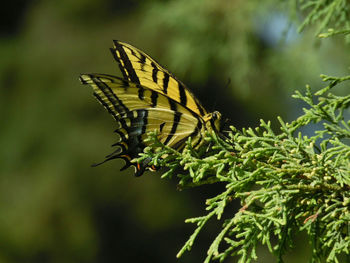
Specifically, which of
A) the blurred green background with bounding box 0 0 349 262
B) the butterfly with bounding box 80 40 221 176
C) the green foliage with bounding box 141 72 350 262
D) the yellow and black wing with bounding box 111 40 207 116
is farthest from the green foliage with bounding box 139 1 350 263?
the blurred green background with bounding box 0 0 349 262

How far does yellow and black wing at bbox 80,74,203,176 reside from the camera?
8.24ft

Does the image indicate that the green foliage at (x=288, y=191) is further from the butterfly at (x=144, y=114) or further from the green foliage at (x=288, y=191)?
the butterfly at (x=144, y=114)

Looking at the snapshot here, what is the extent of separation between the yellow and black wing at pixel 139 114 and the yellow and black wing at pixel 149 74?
16cm

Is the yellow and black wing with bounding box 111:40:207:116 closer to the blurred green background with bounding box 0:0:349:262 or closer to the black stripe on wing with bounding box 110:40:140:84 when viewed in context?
the black stripe on wing with bounding box 110:40:140:84

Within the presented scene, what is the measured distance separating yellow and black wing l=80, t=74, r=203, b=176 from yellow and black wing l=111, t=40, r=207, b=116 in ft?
0.54

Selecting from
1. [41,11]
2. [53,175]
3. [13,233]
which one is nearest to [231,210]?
[53,175]

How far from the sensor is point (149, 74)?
2734mm

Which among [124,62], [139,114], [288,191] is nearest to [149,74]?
[124,62]

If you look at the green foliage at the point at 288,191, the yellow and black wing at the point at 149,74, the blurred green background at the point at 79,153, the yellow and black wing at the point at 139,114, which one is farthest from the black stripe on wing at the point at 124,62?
the blurred green background at the point at 79,153

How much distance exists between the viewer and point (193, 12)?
4.98 metres

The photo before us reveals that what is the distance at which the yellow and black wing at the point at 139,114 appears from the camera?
2512 mm

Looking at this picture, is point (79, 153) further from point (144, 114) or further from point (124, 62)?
point (144, 114)

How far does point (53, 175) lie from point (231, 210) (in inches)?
141

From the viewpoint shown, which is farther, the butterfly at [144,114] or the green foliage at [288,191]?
the butterfly at [144,114]
